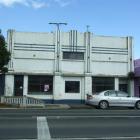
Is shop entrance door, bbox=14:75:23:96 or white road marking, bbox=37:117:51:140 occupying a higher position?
shop entrance door, bbox=14:75:23:96

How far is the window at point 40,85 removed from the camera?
39031 mm

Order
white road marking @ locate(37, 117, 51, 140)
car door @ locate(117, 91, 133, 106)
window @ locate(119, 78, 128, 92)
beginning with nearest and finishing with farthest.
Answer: white road marking @ locate(37, 117, 51, 140) → car door @ locate(117, 91, 133, 106) → window @ locate(119, 78, 128, 92)

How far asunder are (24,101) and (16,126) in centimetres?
1986

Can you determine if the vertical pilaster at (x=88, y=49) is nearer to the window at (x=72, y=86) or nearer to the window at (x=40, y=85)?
the window at (x=72, y=86)

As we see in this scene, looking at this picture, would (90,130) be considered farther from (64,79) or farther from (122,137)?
(64,79)

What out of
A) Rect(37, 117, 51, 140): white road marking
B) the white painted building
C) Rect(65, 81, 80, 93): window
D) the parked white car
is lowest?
Rect(37, 117, 51, 140): white road marking

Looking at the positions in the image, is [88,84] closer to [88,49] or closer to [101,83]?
[101,83]

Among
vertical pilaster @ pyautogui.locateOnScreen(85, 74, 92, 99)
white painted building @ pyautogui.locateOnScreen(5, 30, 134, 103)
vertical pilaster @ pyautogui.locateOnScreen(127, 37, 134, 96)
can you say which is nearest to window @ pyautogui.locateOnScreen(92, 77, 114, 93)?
white painted building @ pyautogui.locateOnScreen(5, 30, 134, 103)

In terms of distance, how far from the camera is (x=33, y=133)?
14.0 metres

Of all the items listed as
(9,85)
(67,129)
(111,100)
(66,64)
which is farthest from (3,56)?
(67,129)

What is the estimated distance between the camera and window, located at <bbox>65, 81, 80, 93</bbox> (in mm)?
39781

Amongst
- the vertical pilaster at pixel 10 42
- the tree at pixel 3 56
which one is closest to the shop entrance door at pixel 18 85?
the vertical pilaster at pixel 10 42

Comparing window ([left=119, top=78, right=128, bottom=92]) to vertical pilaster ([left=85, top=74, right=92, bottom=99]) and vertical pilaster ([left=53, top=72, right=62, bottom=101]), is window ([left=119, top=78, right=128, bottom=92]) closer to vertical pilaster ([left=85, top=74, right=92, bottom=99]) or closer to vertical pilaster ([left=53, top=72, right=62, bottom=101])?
vertical pilaster ([left=85, top=74, right=92, bottom=99])

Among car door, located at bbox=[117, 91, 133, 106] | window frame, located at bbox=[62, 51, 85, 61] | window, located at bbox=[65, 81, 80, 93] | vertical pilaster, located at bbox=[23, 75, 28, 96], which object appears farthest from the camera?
window frame, located at bbox=[62, 51, 85, 61]
